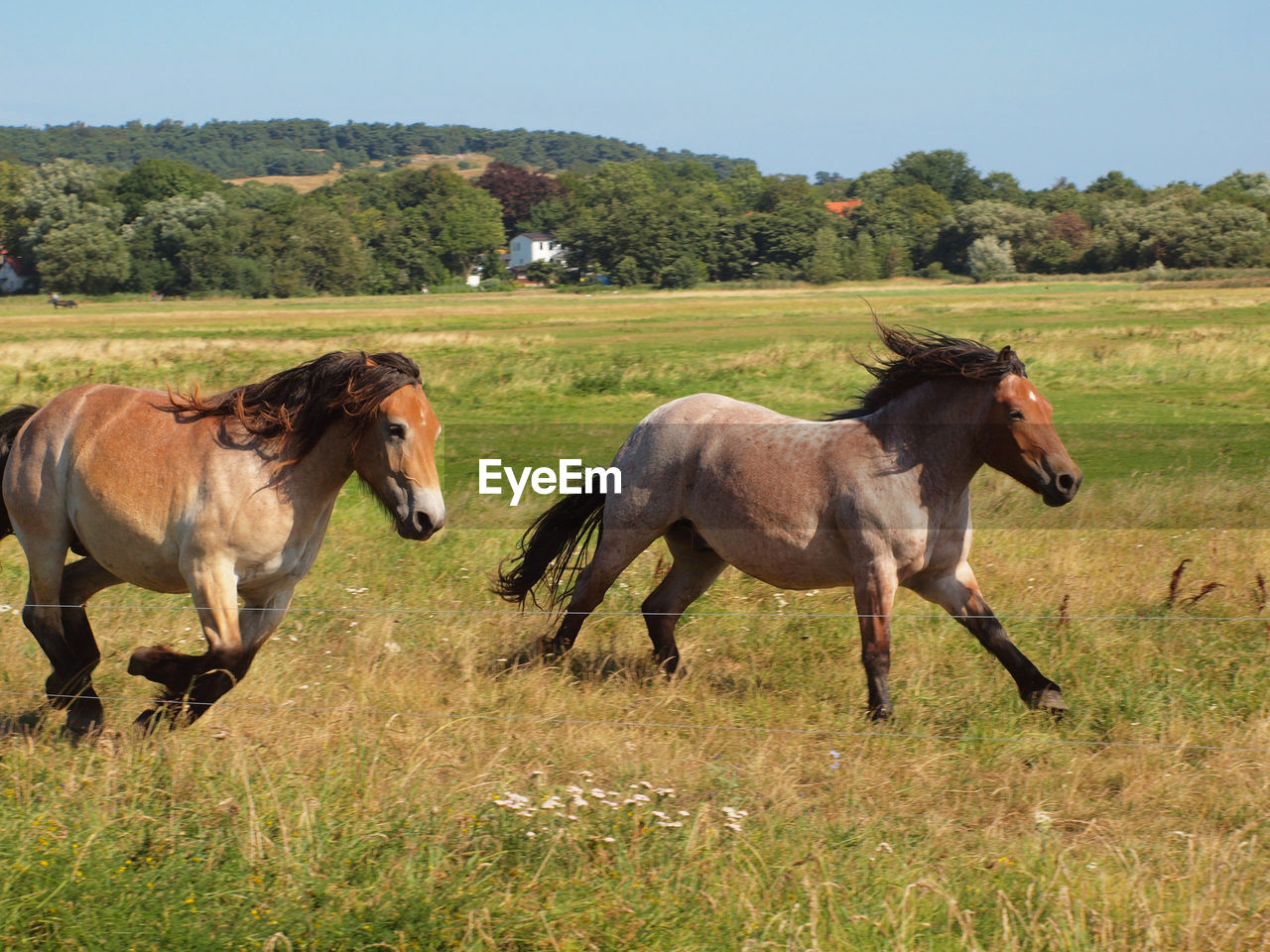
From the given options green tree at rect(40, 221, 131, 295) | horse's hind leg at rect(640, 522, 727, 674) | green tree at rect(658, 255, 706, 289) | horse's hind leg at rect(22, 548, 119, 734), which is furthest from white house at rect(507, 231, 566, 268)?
horse's hind leg at rect(22, 548, 119, 734)

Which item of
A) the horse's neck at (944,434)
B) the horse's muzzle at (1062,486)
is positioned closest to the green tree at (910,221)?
the horse's neck at (944,434)

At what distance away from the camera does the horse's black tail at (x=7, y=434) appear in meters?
5.70

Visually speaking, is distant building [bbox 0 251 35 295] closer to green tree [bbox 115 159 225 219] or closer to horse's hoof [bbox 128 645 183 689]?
green tree [bbox 115 159 225 219]

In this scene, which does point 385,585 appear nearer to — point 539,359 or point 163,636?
point 163,636

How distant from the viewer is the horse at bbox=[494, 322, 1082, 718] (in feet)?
19.0

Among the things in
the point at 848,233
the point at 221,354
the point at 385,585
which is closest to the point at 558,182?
the point at 848,233

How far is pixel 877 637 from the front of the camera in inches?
224

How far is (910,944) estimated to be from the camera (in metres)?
3.49

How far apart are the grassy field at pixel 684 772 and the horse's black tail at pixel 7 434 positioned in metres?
0.89

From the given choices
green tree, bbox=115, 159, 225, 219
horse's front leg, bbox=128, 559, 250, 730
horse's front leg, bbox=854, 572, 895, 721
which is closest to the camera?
horse's front leg, bbox=128, 559, 250, 730

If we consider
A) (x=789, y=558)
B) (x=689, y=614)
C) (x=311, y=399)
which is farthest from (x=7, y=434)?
(x=789, y=558)

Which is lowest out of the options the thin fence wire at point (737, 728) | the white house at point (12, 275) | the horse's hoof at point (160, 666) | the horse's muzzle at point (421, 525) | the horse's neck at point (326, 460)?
the thin fence wire at point (737, 728)

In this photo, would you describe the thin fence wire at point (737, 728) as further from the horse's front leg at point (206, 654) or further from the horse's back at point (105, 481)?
the horse's back at point (105, 481)

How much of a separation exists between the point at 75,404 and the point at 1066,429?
16.1m
